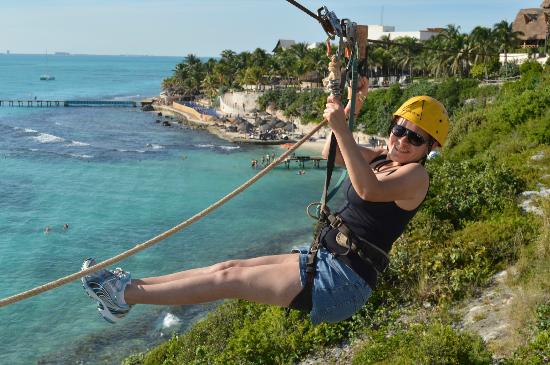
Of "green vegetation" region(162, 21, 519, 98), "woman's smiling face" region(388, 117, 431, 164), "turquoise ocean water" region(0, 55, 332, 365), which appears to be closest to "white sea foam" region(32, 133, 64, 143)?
"turquoise ocean water" region(0, 55, 332, 365)

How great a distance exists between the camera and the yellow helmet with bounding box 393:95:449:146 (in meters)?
4.08

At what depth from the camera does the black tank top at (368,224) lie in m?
4.05

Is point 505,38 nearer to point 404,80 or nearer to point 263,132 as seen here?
point 404,80

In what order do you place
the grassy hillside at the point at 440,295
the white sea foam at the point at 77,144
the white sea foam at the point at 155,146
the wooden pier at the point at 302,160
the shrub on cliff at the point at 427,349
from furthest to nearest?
1. the white sea foam at the point at 77,144
2. the white sea foam at the point at 155,146
3. the wooden pier at the point at 302,160
4. the grassy hillside at the point at 440,295
5. the shrub on cliff at the point at 427,349

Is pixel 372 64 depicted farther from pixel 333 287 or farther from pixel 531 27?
pixel 333 287

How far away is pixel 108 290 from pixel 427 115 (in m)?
2.71

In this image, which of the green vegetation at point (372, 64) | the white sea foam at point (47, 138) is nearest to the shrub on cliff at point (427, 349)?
the green vegetation at point (372, 64)

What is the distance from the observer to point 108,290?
4.12 metres

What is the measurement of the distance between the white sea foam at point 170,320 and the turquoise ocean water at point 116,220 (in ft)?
0.23

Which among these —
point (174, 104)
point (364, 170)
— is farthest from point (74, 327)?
point (174, 104)

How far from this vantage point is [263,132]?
214ft

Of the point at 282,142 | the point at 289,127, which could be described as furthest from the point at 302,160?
the point at 289,127

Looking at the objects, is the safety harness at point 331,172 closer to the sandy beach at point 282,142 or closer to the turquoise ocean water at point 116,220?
the turquoise ocean water at point 116,220

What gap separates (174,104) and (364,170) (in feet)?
329
